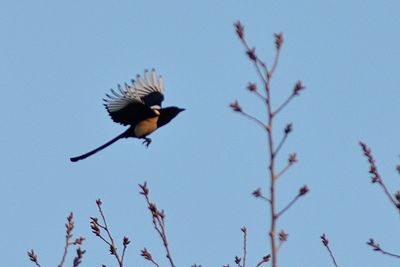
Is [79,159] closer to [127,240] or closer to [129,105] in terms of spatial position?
[129,105]

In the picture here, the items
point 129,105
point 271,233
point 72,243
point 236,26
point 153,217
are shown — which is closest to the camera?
point 271,233

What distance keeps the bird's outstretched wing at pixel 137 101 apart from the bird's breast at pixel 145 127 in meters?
0.08

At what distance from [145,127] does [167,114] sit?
0.49 metres

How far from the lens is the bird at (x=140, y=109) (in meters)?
8.28

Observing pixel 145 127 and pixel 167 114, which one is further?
pixel 167 114

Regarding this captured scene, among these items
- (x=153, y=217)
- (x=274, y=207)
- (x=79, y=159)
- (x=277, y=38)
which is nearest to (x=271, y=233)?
(x=274, y=207)

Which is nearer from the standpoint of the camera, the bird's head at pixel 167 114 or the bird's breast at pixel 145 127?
the bird's breast at pixel 145 127

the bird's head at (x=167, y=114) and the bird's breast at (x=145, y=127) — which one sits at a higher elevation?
the bird's head at (x=167, y=114)

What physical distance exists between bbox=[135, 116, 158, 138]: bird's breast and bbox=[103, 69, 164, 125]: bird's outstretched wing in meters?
0.08

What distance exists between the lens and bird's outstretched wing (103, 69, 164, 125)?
27.0 ft

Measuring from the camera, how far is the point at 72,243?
5066 mm

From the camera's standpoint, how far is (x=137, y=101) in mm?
8297

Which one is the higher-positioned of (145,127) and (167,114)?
(167,114)

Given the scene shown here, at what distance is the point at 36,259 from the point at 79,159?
149 inches
